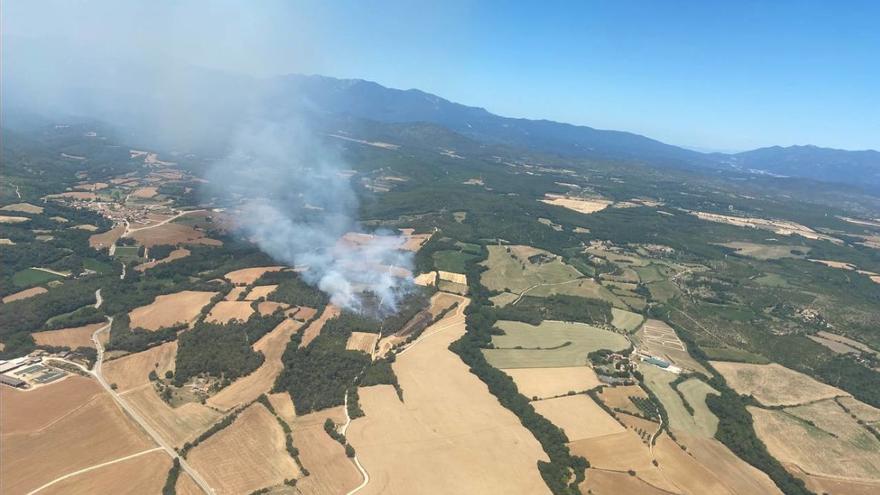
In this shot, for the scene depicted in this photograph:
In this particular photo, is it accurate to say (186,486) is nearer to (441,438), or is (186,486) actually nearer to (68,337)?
(441,438)

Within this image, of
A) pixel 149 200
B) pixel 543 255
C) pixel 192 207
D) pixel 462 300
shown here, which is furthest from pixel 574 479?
pixel 149 200

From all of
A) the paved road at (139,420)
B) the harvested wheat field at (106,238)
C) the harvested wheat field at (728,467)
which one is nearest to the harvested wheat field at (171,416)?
the paved road at (139,420)

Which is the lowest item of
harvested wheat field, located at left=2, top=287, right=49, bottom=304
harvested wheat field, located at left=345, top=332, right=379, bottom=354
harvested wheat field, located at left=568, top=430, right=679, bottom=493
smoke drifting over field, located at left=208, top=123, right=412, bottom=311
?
harvested wheat field, located at left=2, top=287, right=49, bottom=304

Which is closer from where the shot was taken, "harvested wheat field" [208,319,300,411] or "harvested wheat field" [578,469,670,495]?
"harvested wheat field" [578,469,670,495]

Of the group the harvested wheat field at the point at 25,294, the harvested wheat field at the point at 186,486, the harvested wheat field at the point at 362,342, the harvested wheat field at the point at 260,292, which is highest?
the harvested wheat field at the point at 260,292

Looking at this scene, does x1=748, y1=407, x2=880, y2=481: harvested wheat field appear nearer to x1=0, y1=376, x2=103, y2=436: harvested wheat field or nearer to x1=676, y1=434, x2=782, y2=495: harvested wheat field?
x1=676, y1=434, x2=782, y2=495: harvested wheat field

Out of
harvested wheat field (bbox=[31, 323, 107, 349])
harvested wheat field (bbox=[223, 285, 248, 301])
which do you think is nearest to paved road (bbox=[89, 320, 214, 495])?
harvested wheat field (bbox=[31, 323, 107, 349])

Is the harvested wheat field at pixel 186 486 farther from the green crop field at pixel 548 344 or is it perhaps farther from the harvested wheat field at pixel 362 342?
the green crop field at pixel 548 344
